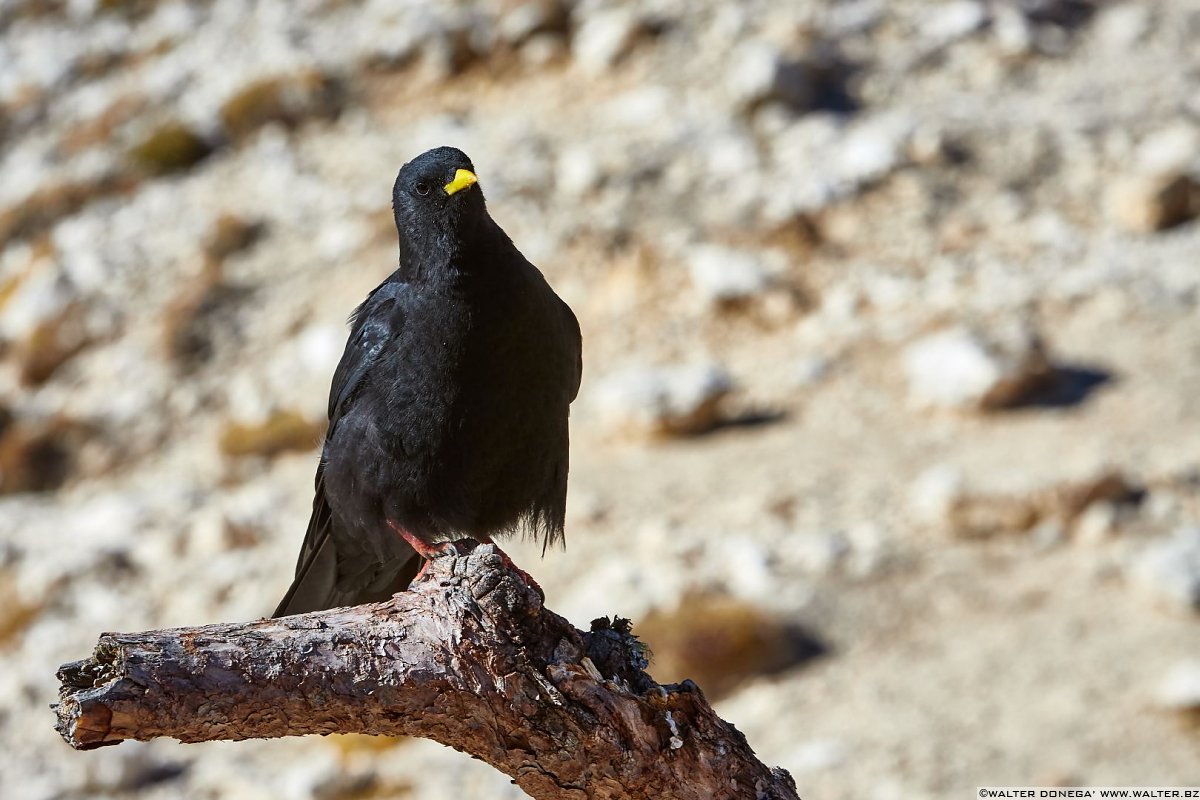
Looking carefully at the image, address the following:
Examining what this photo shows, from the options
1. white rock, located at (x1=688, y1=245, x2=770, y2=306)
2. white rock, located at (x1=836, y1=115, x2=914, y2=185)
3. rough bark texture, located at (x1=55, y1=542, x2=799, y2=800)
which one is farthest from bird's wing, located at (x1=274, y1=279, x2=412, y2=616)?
white rock, located at (x1=836, y1=115, x2=914, y2=185)

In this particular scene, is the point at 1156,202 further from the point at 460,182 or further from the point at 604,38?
the point at 460,182

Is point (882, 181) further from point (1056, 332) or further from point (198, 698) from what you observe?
point (198, 698)

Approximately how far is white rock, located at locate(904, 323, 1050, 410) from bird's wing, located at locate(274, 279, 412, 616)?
27.4ft

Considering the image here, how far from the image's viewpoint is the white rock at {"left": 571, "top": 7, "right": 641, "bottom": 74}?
723 inches

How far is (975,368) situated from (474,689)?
10.4 metres

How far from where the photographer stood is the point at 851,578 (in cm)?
1191

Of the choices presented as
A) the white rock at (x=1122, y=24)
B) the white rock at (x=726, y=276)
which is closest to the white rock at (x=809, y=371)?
the white rock at (x=726, y=276)

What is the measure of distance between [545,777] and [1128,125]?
14182 mm

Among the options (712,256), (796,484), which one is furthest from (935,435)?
(712,256)

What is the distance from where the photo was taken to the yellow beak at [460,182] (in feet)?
18.1

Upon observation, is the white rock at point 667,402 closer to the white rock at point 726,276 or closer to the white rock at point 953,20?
the white rock at point 726,276

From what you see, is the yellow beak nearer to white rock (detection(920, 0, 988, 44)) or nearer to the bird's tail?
the bird's tail

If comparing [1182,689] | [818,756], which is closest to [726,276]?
[818,756]

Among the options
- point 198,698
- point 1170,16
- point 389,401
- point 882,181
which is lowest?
point 198,698
